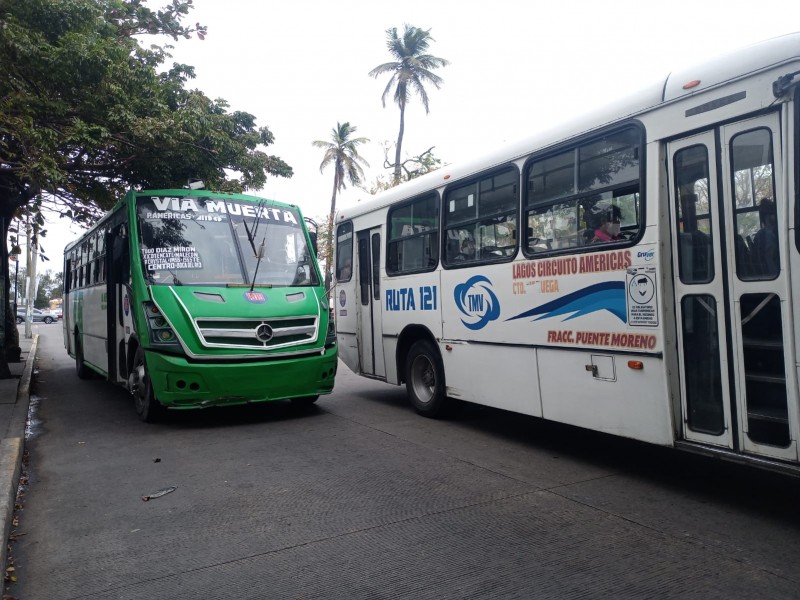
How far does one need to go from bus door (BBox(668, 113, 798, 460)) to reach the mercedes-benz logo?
15.7ft

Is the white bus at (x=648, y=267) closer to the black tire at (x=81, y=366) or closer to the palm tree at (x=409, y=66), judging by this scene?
the black tire at (x=81, y=366)

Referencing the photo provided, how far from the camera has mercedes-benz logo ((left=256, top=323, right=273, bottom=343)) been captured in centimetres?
768

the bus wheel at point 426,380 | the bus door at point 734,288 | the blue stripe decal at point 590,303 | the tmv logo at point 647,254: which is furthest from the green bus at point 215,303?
the bus door at point 734,288

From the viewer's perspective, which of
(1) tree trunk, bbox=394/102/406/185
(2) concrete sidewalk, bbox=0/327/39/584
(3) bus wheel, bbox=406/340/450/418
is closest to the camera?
(2) concrete sidewalk, bbox=0/327/39/584

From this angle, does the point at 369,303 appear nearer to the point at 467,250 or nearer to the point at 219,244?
the point at 219,244

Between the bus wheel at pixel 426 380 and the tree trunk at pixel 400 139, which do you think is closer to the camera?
the bus wheel at pixel 426 380

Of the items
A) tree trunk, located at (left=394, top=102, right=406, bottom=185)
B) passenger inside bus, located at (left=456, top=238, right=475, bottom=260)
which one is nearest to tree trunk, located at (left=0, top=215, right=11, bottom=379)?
passenger inside bus, located at (left=456, top=238, right=475, bottom=260)

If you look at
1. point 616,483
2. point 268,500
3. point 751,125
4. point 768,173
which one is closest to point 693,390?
point 616,483

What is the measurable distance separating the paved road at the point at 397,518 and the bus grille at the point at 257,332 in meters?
1.10

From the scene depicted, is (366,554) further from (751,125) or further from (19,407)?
(19,407)

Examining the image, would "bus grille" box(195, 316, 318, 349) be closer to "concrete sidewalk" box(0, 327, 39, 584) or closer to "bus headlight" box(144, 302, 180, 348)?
"bus headlight" box(144, 302, 180, 348)

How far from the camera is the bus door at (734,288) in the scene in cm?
409

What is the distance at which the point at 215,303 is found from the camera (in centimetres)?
759

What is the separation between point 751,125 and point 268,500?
4.48 meters
